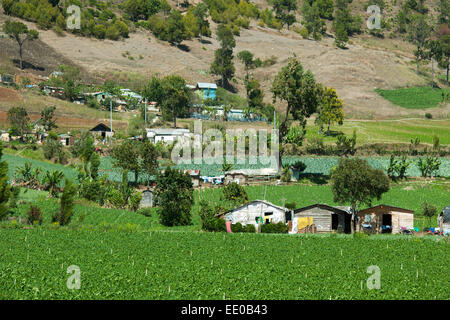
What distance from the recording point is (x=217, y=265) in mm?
33969

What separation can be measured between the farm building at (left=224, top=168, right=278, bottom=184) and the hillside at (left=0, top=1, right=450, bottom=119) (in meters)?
53.7

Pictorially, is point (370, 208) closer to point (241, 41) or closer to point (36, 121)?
point (36, 121)

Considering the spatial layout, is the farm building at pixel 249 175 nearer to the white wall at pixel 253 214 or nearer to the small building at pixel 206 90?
the white wall at pixel 253 214

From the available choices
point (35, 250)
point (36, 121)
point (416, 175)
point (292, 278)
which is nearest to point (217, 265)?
point (292, 278)

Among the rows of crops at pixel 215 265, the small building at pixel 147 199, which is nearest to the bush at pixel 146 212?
the small building at pixel 147 199

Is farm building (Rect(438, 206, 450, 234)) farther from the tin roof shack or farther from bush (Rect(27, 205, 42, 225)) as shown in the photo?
bush (Rect(27, 205, 42, 225))

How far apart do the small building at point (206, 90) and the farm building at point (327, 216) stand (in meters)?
80.9

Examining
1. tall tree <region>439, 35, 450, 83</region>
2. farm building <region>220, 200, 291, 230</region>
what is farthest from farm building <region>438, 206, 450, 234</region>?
tall tree <region>439, 35, 450, 83</region>

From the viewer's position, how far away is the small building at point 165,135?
96.0 meters

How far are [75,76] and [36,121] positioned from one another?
1222 inches

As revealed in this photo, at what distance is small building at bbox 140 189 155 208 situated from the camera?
6184cm

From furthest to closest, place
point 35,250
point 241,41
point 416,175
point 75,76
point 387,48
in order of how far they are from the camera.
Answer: point 387,48, point 241,41, point 75,76, point 416,175, point 35,250

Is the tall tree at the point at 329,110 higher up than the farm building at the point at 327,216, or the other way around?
the tall tree at the point at 329,110

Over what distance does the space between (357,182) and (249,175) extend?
25.0 metres
